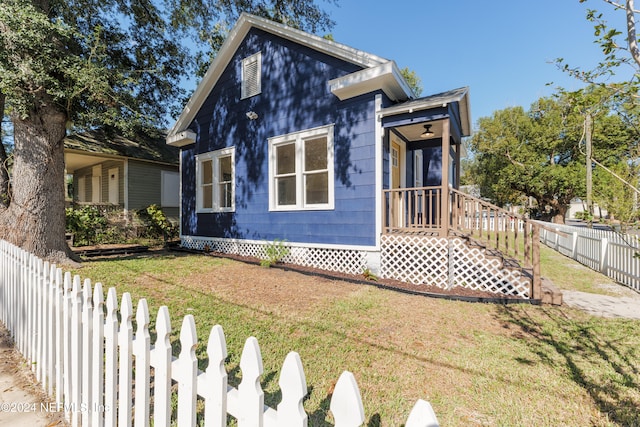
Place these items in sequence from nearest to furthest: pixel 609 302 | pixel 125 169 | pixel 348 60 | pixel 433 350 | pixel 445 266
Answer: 1. pixel 433 350
2. pixel 609 302
3. pixel 445 266
4. pixel 348 60
5. pixel 125 169

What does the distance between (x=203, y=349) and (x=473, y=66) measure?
60.4 ft

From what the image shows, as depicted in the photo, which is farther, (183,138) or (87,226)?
(87,226)

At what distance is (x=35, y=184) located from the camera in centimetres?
624

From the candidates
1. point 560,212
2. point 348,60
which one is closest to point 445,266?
point 348,60

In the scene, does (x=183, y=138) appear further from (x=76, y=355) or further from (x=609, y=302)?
(x=609, y=302)

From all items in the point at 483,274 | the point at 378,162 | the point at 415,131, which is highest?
the point at 415,131

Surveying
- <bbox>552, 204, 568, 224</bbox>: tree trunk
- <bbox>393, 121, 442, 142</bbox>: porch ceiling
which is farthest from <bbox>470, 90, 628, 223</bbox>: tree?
<bbox>393, 121, 442, 142</bbox>: porch ceiling

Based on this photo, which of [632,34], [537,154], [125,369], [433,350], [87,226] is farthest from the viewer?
[537,154]

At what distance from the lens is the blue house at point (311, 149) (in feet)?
20.8

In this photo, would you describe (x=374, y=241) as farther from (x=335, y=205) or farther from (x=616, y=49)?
(x=616, y=49)

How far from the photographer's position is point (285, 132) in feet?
25.4

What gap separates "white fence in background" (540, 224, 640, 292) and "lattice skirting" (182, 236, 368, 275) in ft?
12.9

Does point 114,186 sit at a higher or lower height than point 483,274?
higher

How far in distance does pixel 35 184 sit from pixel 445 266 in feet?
28.6
